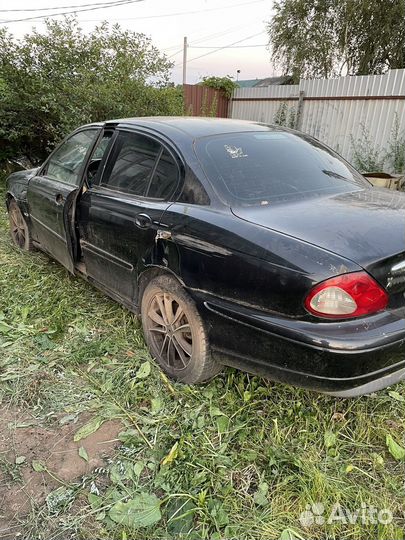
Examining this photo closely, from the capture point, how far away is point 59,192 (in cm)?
345

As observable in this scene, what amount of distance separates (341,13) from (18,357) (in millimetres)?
18789

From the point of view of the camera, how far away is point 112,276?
3.03 meters

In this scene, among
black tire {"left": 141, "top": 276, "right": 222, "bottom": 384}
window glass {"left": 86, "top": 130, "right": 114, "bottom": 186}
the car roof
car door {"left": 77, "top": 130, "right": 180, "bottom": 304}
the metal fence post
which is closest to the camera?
Answer: black tire {"left": 141, "top": 276, "right": 222, "bottom": 384}

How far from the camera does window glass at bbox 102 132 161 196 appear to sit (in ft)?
9.05

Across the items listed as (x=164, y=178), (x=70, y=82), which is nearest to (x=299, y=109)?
(x=70, y=82)

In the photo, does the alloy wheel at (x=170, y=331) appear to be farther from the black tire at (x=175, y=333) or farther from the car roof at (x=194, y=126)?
the car roof at (x=194, y=126)

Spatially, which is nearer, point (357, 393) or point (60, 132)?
point (357, 393)

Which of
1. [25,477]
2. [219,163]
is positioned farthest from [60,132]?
[25,477]

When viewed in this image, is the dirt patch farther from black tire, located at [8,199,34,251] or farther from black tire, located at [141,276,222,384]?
black tire, located at [8,199,34,251]

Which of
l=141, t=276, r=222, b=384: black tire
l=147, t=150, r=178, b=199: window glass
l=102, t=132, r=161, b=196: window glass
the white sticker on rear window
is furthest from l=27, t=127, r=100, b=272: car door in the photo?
the white sticker on rear window

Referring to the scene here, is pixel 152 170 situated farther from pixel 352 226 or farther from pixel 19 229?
pixel 19 229

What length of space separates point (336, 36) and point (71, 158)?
17595 mm

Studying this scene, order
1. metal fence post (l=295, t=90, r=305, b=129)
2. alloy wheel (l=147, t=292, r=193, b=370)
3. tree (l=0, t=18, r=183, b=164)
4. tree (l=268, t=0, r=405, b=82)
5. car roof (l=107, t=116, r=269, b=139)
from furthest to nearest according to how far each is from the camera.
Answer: tree (l=268, t=0, r=405, b=82) < metal fence post (l=295, t=90, r=305, b=129) < tree (l=0, t=18, r=183, b=164) < car roof (l=107, t=116, r=269, b=139) < alloy wheel (l=147, t=292, r=193, b=370)

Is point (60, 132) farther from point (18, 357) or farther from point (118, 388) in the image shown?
point (118, 388)
